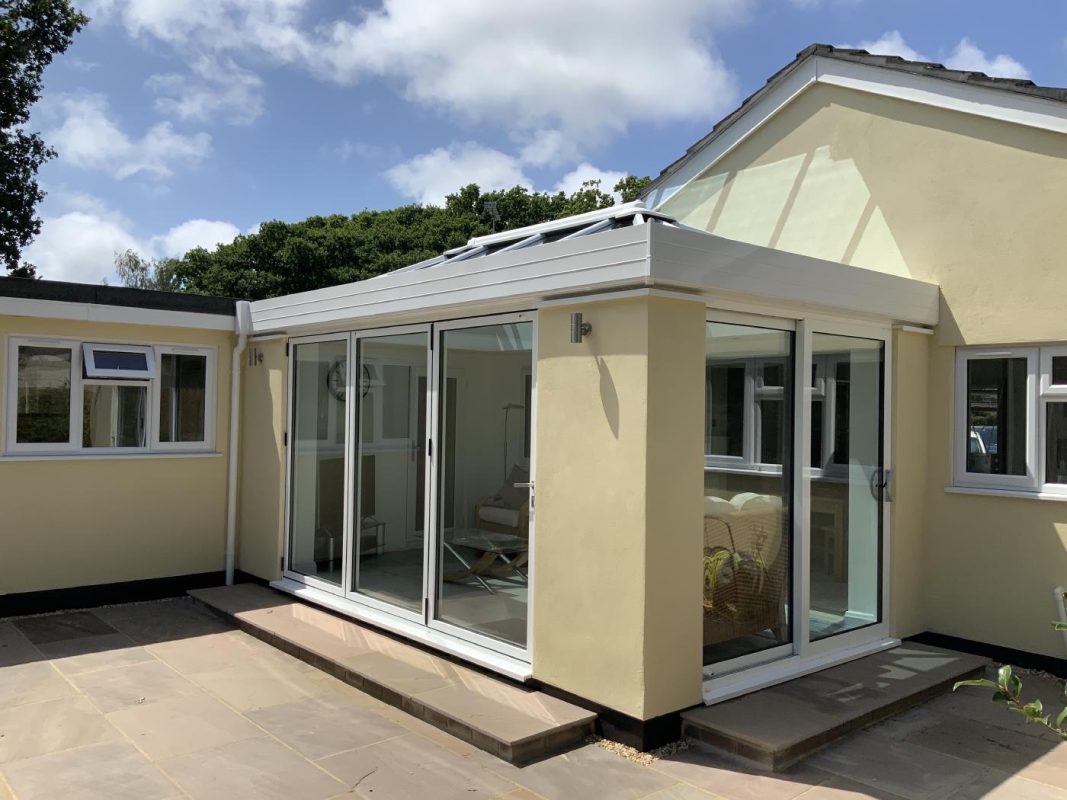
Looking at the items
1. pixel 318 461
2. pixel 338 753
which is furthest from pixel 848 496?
pixel 318 461

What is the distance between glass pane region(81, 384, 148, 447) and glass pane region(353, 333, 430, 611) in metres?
2.36

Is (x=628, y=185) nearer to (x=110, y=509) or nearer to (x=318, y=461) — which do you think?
(x=318, y=461)

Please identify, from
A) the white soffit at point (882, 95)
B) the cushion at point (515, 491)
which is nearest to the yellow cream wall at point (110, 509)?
the cushion at point (515, 491)

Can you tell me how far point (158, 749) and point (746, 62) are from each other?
36.4 feet

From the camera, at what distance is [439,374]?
571cm

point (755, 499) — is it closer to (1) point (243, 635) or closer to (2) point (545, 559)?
(2) point (545, 559)

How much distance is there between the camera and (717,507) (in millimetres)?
4684

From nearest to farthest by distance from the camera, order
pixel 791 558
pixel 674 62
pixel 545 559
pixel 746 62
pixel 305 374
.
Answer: pixel 545 559 < pixel 791 558 < pixel 305 374 < pixel 746 62 < pixel 674 62

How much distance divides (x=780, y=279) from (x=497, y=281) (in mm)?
1704

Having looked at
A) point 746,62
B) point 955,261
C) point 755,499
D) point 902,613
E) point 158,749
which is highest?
point 746,62

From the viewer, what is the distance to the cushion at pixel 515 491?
201 inches

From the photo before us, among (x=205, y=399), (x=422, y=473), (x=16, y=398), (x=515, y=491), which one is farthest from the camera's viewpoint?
(x=205, y=399)

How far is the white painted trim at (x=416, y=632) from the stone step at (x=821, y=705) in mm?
1176

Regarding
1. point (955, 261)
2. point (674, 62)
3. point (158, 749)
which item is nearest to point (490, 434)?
point (158, 749)
